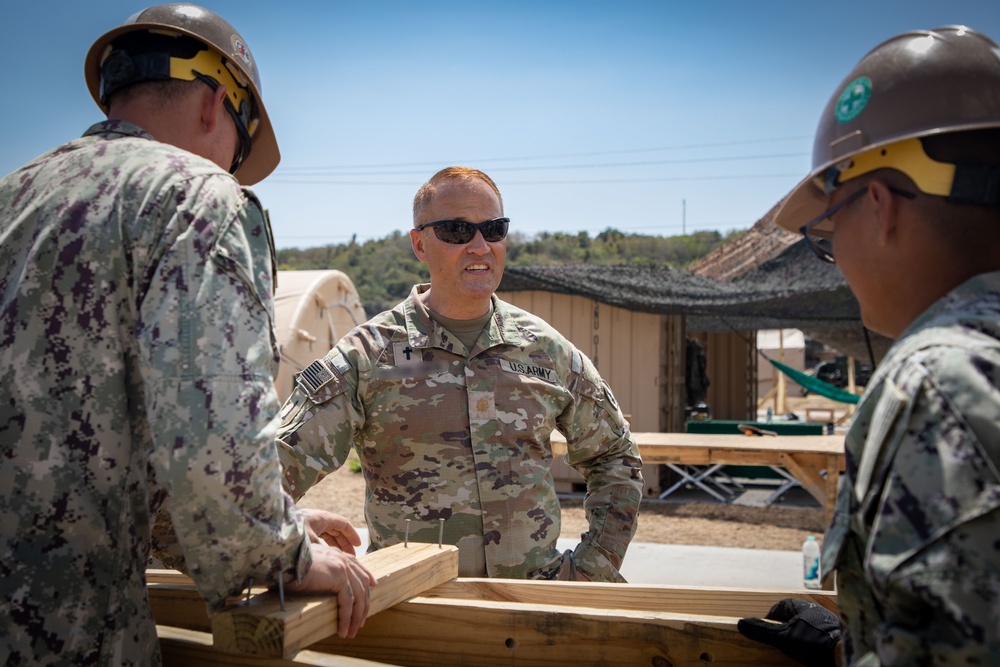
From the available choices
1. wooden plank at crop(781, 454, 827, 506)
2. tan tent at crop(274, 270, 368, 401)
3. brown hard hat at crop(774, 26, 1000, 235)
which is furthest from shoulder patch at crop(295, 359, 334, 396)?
tan tent at crop(274, 270, 368, 401)

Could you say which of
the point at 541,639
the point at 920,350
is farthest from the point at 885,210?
the point at 541,639

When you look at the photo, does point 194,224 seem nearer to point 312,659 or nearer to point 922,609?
point 312,659

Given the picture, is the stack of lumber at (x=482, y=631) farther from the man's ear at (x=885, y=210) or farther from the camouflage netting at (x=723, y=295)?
the camouflage netting at (x=723, y=295)

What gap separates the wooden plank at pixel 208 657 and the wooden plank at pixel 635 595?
0.52m

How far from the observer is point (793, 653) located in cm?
152

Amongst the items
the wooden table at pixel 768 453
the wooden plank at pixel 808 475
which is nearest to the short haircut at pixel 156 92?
the wooden table at pixel 768 453

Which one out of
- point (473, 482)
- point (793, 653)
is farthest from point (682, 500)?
point (793, 653)

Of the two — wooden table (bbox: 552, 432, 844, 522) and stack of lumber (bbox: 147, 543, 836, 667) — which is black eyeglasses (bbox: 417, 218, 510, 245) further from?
wooden table (bbox: 552, 432, 844, 522)

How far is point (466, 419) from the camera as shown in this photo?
278cm

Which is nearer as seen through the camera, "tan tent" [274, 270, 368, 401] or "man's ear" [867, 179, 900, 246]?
"man's ear" [867, 179, 900, 246]

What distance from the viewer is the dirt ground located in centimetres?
925

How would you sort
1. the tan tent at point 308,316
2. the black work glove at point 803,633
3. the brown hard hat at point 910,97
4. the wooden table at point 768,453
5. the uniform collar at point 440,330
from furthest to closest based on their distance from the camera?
1. the tan tent at point 308,316
2. the wooden table at point 768,453
3. the uniform collar at point 440,330
4. the black work glove at point 803,633
5. the brown hard hat at point 910,97

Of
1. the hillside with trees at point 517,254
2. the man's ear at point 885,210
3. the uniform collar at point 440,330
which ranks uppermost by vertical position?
the hillside with trees at point 517,254

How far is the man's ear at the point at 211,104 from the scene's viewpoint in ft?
5.68
